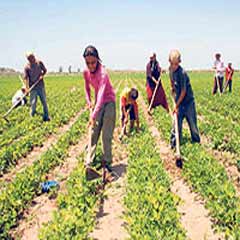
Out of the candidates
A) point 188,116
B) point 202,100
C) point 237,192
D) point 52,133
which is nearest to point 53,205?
point 237,192

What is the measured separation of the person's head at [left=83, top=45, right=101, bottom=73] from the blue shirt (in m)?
1.99

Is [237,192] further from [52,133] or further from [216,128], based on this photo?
[52,133]

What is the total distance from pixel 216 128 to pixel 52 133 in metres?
4.16

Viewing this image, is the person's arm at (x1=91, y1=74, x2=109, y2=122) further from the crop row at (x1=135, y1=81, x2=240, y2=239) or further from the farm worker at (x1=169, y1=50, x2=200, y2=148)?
the crop row at (x1=135, y1=81, x2=240, y2=239)

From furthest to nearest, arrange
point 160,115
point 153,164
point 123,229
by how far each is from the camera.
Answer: point 160,115 < point 153,164 < point 123,229

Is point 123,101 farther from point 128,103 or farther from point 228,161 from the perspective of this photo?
point 228,161

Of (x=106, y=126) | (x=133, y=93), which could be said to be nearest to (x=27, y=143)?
(x=133, y=93)

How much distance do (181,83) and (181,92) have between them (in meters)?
0.17

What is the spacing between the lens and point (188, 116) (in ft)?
25.5

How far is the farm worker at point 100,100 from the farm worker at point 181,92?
138cm

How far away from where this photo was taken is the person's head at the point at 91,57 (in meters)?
5.70

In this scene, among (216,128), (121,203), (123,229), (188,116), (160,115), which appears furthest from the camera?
(160,115)

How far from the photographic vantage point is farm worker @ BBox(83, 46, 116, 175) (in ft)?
19.2

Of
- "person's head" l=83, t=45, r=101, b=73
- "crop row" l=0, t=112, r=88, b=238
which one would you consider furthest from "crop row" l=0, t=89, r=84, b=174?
"person's head" l=83, t=45, r=101, b=73
